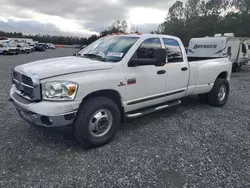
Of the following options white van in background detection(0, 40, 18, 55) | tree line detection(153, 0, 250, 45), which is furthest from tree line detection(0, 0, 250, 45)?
white van in background detection(0, 40, 18, 55)

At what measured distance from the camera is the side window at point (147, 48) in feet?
12.1

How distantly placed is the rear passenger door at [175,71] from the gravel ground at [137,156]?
0.68 meters

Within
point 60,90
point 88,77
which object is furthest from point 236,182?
point 60,90

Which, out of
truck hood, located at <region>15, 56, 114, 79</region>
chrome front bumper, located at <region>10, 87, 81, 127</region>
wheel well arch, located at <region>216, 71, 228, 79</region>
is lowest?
chrome front bumper, located at <region>10, 87, 81, 127</region>

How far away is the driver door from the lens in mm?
3527

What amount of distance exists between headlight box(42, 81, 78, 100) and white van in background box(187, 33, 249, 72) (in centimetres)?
1157

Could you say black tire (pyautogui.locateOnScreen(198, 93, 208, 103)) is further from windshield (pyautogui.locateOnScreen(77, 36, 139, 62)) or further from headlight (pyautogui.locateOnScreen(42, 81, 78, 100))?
headlight (pyautogui.locateOnScreen(42, 81, 78, 100))

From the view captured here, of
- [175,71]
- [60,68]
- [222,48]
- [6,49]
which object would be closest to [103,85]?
[60,68]

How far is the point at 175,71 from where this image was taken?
4238 mm

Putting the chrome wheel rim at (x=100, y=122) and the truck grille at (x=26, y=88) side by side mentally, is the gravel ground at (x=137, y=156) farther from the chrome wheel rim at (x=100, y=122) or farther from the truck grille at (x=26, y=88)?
the truck grille at (x=26, y=88)

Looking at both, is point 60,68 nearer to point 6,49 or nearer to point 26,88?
point 26,88

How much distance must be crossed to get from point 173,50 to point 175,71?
1.56 feet

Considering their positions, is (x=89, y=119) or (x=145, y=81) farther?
(x=145, y=81)

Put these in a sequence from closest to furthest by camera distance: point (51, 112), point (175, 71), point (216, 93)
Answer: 1. point (51, 112)
2. point (175, 71)
3. point (216, 93)
